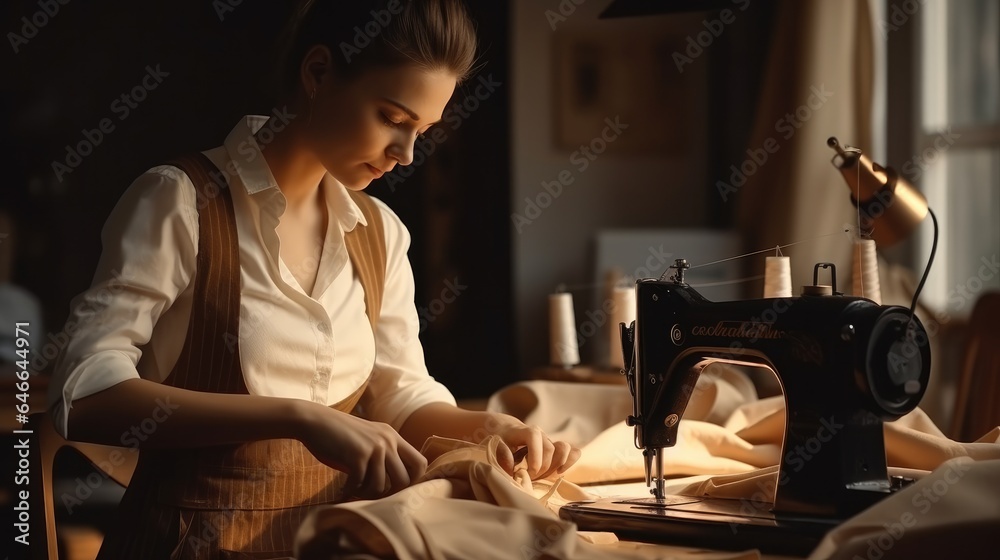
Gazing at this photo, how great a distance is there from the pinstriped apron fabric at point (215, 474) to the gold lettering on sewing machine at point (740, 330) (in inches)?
22.5

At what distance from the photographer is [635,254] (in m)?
3.89

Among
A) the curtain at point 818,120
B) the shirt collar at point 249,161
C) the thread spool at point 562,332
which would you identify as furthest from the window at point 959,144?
the shirt collar at point 249,161

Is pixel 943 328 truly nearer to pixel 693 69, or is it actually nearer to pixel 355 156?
pixel 693 69

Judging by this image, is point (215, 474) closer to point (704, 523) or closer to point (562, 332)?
point (704, 523)

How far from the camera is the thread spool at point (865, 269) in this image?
1.78m

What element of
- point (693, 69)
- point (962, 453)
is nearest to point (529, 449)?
point (962, 453)

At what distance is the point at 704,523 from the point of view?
1.10 metres

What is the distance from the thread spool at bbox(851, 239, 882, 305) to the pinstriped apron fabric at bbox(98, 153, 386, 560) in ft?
3.37

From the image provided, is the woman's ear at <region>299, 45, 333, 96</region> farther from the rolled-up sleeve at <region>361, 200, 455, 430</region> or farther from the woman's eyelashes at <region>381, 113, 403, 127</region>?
the rolled-up sleeve at <region>361, 200, 455, 430</region>

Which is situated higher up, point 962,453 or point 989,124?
point 989,124

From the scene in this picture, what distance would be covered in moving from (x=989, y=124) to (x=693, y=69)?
56.2 inches

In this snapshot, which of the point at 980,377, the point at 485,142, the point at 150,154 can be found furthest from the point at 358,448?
the point at 150,154

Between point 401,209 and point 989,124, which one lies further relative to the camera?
point 401,209

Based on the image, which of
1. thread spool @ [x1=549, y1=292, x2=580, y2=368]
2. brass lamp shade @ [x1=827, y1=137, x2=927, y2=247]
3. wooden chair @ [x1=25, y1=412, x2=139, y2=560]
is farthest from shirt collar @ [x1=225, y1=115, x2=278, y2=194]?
thread spool @ [x1=549, y1=292, x2=580, y2=368]
